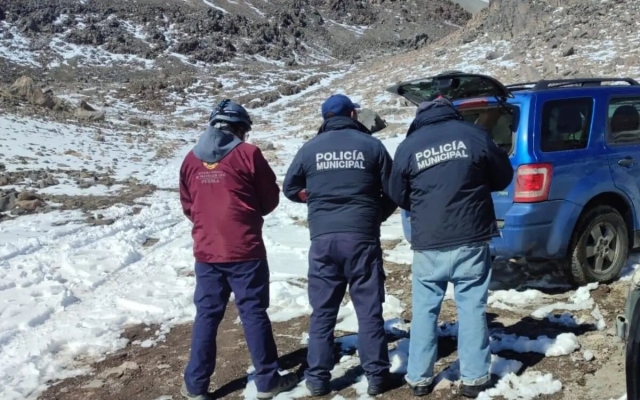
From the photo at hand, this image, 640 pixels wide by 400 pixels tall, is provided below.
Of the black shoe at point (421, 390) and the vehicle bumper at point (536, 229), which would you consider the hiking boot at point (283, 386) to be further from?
the vehicle bumper at point (536, 229)

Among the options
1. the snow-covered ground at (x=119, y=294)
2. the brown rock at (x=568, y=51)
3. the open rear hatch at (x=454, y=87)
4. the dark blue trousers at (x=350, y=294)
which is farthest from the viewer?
the brown rock at (x=568, y=51)

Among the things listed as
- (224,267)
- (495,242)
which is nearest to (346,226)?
(224,267)

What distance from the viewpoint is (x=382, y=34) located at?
82.2m

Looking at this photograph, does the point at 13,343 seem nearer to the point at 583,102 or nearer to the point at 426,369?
the point at 426,369

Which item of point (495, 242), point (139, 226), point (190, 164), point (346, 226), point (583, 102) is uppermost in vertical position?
point (583, 102)

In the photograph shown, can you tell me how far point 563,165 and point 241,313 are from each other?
3037 millimetres

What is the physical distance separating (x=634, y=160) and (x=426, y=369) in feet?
10.7

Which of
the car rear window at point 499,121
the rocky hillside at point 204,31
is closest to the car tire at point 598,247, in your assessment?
the car rear window at point 499,121

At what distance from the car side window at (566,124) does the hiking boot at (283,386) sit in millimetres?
2835

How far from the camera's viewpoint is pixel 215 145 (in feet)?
15.0

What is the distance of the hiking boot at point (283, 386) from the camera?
4645 millimetres

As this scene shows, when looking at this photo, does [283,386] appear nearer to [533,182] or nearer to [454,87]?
[533,182]

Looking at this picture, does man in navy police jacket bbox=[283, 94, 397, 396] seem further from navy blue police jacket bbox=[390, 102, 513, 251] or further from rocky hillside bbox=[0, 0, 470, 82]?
rocky hillside bbox=[0, 0, 470, 82]

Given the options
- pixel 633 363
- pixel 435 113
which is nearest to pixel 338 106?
pixel 435 113
